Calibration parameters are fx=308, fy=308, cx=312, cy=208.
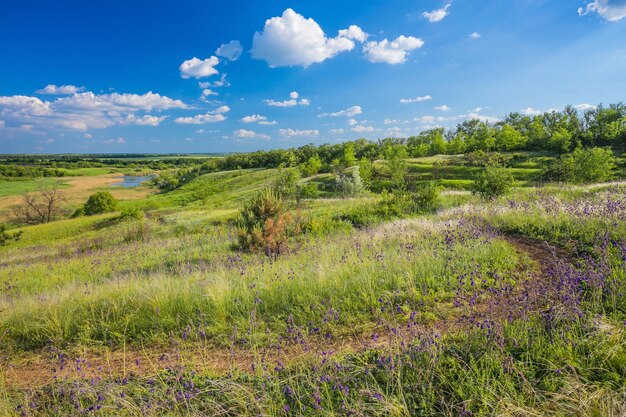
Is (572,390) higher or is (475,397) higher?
(572,390)

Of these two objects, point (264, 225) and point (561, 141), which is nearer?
point (264, 225)

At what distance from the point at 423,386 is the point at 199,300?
378 centimetres

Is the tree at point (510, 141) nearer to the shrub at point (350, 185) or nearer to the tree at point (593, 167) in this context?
the tree at point (593, 167)

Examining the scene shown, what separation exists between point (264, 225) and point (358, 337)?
23.2 feet

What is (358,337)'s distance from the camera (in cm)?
390

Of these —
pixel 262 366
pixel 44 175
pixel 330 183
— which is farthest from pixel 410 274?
pixel 44 175

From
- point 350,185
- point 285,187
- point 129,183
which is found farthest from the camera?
point 129,183

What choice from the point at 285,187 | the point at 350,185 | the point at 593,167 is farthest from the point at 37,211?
the point at 593,167

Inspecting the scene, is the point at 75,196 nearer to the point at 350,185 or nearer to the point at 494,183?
the point at 350,185

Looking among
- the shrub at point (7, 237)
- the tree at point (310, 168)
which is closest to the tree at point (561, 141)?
the tree at point (310, 168)

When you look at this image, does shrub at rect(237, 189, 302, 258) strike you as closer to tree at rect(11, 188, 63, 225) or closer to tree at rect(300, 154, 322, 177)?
tree at rect(300, 154, 322, 177)

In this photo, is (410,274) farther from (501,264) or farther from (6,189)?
(6,189)

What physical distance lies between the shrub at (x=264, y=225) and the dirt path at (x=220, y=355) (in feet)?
19.3

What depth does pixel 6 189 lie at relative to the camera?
9669cm
